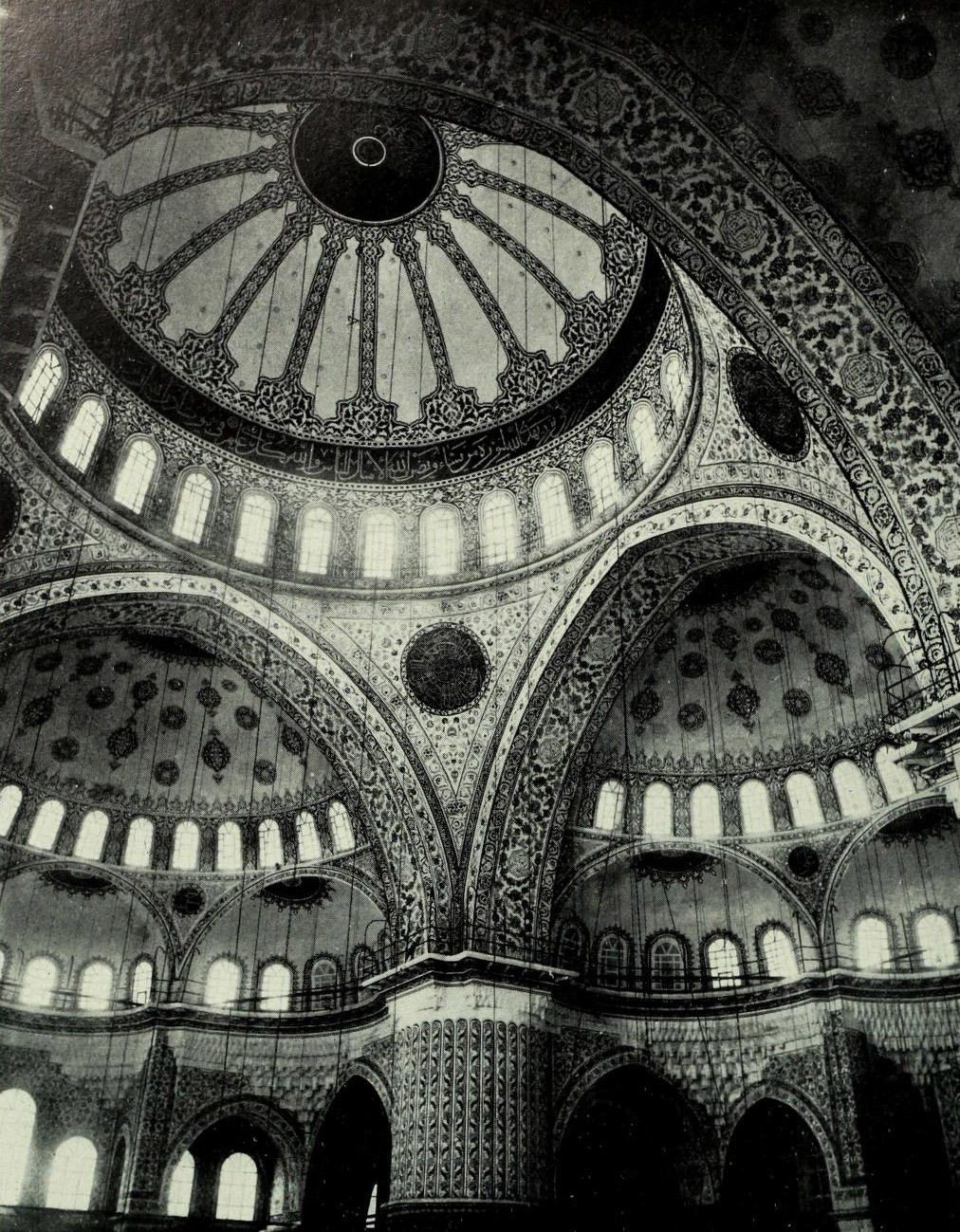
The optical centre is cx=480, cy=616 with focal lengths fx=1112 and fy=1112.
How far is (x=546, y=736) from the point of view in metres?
15.7

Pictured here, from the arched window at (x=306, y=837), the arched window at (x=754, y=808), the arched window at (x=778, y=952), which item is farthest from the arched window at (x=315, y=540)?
the arched window at (x=778, y=952)

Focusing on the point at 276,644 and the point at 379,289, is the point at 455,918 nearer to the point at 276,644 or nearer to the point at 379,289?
the point at 276,644

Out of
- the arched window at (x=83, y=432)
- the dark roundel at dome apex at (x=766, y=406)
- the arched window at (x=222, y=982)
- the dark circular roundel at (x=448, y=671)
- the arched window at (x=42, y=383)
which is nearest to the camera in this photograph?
the dark roundel at dome apex at (x=766, y=406)

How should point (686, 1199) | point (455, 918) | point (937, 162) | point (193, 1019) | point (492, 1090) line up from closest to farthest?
point (937, 162)
point (492, 1090)
point (455, 918)
point (686, 1199)
point (193, 1019)

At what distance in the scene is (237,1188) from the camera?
1833 centimetres

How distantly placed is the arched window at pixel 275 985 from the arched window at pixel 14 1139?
12.6 ft

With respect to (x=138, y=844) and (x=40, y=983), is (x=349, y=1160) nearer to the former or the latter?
(x=40, y=983)

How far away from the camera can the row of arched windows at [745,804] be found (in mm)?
16453

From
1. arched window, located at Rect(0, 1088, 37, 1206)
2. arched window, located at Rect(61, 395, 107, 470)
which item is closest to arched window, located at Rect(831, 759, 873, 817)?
arched window, located at Rect(61, 395, 107, 470)

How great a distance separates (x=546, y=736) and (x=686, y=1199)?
7.08 m

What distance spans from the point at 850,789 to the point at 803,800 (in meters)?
0.74

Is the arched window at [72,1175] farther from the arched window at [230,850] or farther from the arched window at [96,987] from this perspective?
the arched window at [230,850]

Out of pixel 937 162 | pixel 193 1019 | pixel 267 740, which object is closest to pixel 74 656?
pixel 267 740

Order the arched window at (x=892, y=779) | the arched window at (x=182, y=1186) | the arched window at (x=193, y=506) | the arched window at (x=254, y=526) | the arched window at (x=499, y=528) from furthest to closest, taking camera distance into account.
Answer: the arched window at (x=182, y=1186)
the arched window at (x=499, y=528)
the arched window at (x=254, y=526)
the arched window at (x=892, y=779)
the arched window at (x=193, y=506)
